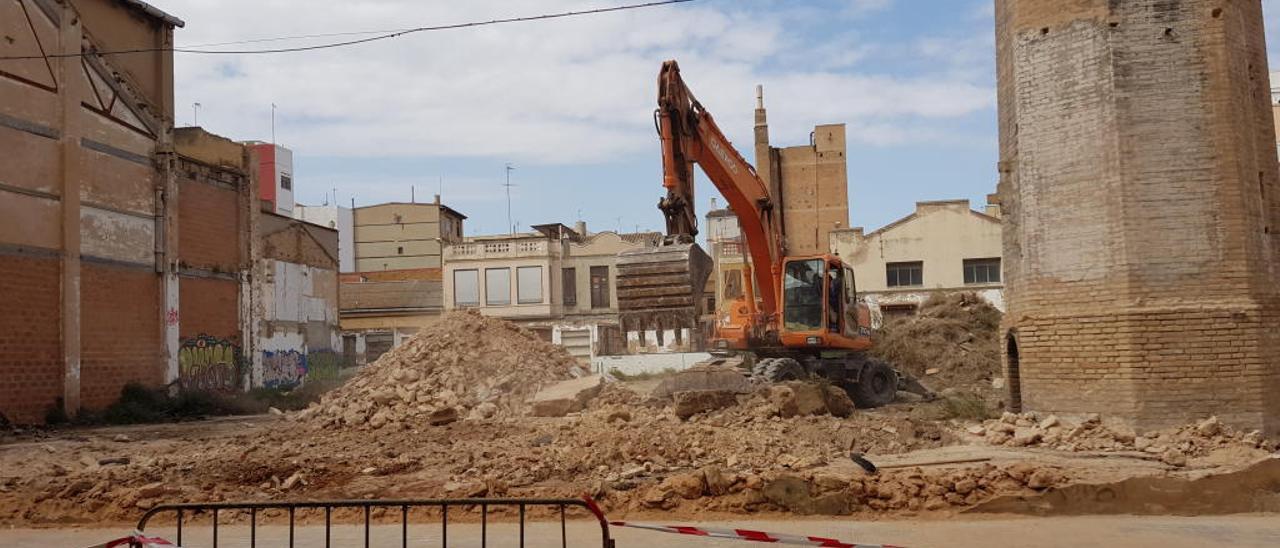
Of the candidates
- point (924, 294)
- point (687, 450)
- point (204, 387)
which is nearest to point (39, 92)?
point (204, 387)

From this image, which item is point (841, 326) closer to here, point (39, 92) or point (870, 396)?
point (870, 396)

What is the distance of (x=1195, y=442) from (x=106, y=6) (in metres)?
22.0

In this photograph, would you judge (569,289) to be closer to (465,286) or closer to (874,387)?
(465,286)

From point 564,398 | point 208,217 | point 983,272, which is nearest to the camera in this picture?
point 564,398

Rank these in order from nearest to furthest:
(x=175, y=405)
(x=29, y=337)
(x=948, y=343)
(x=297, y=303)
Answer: (x=29, y=337) < (x=175, y=405) < (x=948, y=343) < (x=297, y=303)

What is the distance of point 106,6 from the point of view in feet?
73.0

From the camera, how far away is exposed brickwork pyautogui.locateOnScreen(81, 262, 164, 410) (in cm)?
2070

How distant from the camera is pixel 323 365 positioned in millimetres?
34125

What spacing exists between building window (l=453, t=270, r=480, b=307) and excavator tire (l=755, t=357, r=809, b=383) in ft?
99.6

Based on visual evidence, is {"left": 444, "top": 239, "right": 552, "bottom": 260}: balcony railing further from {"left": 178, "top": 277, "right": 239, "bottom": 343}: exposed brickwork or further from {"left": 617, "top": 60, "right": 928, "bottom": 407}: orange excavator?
{"left": 617, "top": 60, "right": 928, "bottom": 407}: orange excavator

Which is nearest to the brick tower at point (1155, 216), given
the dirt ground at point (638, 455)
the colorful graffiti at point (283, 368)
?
the dirt ground at point (638, 455)

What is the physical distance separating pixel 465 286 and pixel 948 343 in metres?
23.9

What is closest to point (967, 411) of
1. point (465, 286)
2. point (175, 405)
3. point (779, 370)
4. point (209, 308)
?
point (779, 370)

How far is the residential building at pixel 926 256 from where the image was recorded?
126 ft
